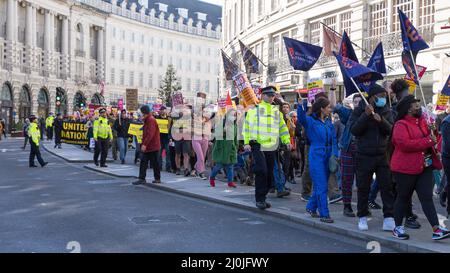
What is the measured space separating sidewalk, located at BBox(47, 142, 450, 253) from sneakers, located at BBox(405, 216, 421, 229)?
86 mm

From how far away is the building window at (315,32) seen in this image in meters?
29.0

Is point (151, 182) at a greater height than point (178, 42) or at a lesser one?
lesser

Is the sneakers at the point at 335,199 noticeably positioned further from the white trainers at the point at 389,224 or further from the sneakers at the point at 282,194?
the white trainers at the point at 389,224

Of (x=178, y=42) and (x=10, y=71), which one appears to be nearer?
(x=10, y=71)

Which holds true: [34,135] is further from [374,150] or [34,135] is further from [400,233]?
[400,233]

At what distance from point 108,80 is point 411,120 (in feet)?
258

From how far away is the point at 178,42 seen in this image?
324ft

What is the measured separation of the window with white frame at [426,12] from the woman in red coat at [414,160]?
16.2 meters

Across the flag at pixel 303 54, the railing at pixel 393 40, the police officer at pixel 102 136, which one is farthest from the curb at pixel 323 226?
the railing at pixel 393 40

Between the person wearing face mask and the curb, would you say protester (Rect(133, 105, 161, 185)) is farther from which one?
the person wearing face mask

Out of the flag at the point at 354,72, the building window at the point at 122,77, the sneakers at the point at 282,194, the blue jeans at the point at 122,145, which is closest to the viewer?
the flag at the point at 354,72

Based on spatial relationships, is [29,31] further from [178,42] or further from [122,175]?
[122,175]
